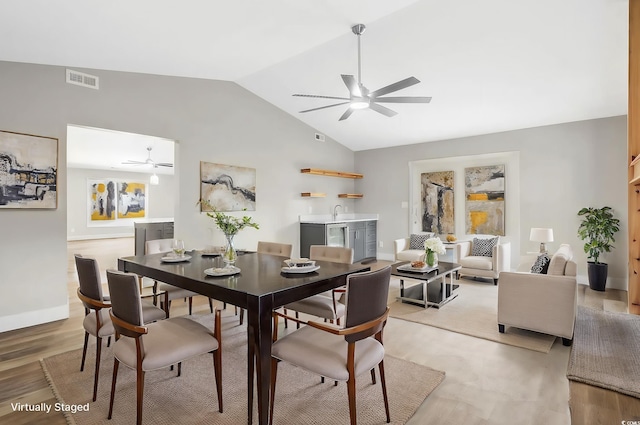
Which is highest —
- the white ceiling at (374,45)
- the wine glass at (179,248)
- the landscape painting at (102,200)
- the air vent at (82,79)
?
the white ceiling at (374,45)

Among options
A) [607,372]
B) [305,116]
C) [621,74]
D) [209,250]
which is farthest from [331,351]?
[305,116]

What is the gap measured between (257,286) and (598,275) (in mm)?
5324

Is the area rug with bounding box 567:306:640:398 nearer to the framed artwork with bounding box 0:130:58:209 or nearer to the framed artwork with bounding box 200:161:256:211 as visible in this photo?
the framed artwork with bounding box 200:161:256:211

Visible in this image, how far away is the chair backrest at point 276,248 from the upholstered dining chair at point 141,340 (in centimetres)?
144

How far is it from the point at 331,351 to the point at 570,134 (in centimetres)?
569

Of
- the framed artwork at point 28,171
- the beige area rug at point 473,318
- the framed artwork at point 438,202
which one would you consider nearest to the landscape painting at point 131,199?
the framed artwork at point 28,171

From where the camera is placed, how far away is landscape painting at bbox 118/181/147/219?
430 inches

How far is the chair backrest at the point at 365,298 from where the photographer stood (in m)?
1.69

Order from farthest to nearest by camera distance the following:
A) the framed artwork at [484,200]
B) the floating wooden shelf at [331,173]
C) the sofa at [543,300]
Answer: the floating wooden shelf at [331,173], the framed artwork at [484,200], the sofa at [543,300]

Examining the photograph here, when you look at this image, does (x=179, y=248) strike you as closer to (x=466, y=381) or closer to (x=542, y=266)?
(x=466, y=381)

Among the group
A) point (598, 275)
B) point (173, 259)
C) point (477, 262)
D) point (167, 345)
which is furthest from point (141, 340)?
point (598, 275)

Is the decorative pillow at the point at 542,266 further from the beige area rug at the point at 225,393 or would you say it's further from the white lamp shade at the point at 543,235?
the beige area rug at the point at 225,393

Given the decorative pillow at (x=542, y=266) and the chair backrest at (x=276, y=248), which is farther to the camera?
the decorative pillow at (x=542, y=266)

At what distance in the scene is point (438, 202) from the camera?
267 inches
